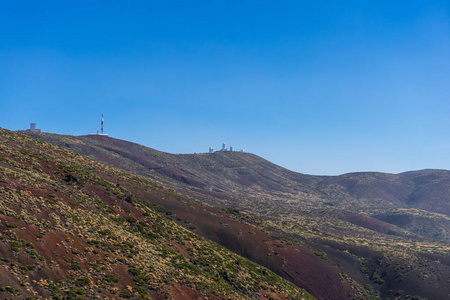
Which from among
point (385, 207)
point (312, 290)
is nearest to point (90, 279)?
point (312, 290)

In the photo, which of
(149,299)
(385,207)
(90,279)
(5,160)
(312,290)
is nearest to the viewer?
(90,279)

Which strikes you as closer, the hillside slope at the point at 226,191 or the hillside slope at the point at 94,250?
the hillside slope at the point at 94,250

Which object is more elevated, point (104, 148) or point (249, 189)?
point (104, 148)

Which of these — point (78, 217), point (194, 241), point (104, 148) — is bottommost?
point (194, 241)

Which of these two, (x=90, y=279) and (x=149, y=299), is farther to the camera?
(x=149, y=299)

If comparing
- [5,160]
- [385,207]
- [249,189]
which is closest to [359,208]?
[385,207]

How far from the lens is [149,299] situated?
27297mm

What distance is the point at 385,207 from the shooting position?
187125 millimetres

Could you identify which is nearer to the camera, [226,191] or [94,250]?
[94,250]

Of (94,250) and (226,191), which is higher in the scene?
(226,191)

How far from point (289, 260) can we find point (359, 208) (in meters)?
136

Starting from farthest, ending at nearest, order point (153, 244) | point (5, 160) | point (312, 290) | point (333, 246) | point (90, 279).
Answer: point (333, 246) < point (312, 290) < point (5, 160) < point (153, 244) < point (90, 279)

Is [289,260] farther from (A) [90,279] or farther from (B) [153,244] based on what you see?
(A) [90,279]

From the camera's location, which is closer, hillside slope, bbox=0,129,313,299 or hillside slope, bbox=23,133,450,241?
hillside slope, bbox=0,129,313,299
